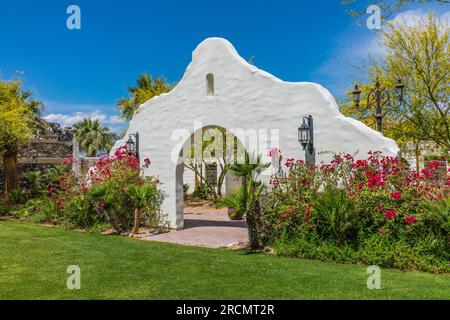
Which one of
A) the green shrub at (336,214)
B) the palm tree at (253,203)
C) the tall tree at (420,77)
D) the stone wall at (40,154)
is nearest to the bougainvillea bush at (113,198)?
the palm tree at (253,203)

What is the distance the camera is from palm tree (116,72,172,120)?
2695cm

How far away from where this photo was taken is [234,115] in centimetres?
1007

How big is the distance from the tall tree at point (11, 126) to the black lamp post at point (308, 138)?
12554 millimetres

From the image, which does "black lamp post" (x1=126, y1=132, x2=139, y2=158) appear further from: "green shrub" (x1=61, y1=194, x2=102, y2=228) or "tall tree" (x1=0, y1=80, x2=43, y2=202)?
"tall tree" (x1=0, y1=80, x2=43, y2=202)

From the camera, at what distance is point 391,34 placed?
54.8 ft

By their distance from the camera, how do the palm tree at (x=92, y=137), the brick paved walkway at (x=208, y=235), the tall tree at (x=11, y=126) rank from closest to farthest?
the brick paved walkway at (x=208, y=235) < the tall tree at (x=11, y=126) < the palm tree at (x=92, y=137)

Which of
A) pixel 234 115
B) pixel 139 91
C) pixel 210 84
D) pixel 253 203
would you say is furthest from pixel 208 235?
pixel 139 91

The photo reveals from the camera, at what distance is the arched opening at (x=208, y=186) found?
11.4 metres

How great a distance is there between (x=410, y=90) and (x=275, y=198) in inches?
428

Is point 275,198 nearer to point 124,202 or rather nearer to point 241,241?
point 241,241

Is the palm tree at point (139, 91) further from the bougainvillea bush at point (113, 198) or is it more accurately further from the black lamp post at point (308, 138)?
the black lamp post at point (308, 138)

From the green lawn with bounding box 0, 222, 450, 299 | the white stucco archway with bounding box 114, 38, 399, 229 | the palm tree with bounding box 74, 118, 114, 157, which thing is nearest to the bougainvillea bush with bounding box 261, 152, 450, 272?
the green lawn with bounding box 0, 222, 450, 299

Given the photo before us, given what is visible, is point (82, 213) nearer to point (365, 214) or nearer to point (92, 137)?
point (365, 214)

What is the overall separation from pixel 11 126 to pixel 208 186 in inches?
414
